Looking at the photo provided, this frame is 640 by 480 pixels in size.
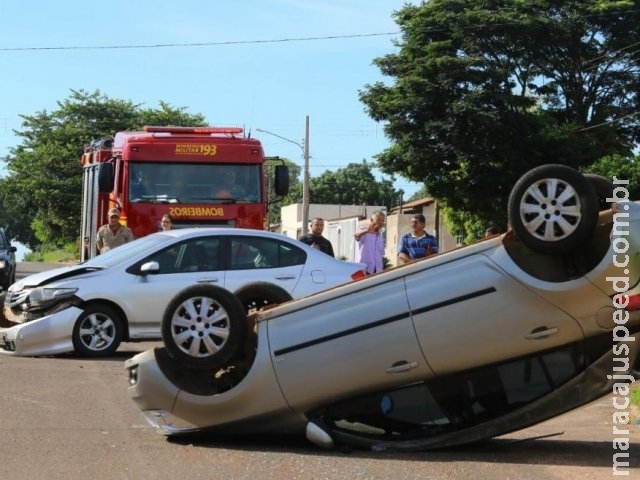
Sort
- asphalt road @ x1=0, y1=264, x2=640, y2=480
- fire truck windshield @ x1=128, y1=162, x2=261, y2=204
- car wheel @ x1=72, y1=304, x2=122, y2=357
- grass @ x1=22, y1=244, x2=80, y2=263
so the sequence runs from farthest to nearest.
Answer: grass @ x1=22, y1=244, x2=80, y2=263
fire truck windshield @ x1=128, y1=162, x2=261, y2=204
car wheel @ x1=72, y1=304, x2=122, y2=357
asphalt road @ x1=0, y1=264, x2=640, y2=480

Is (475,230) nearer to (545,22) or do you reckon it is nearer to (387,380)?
(545,22)

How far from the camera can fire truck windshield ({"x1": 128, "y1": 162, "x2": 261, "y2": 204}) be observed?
16.8m

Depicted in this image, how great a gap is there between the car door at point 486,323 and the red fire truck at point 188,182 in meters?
9.84

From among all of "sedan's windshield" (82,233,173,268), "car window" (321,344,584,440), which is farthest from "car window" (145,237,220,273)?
"car window" (321,344,584,440)

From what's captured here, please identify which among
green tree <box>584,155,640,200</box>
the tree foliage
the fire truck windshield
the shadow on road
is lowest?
the shadow on road

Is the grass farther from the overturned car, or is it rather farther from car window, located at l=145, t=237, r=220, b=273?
the overturned car

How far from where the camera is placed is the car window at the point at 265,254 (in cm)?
1312

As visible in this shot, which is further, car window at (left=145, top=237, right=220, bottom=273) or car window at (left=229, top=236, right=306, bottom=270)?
car window at (left=229, top=236, right=306, bottom=270)

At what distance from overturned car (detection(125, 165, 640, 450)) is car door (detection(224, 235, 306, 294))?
5371mm

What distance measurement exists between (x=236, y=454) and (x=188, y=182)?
9938 millimetres

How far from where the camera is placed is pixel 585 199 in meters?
7.12

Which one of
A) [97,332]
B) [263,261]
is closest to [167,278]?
[97,332]

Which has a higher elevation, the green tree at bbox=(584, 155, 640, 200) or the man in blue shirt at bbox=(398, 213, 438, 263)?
the green tree at bbox=(584, 155, 640, 200)

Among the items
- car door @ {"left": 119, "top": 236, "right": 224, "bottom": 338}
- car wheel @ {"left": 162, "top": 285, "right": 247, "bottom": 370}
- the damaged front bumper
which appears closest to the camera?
car wheel @ {"left": 162, "top": 285, "right": 247, "bottom": 370}
